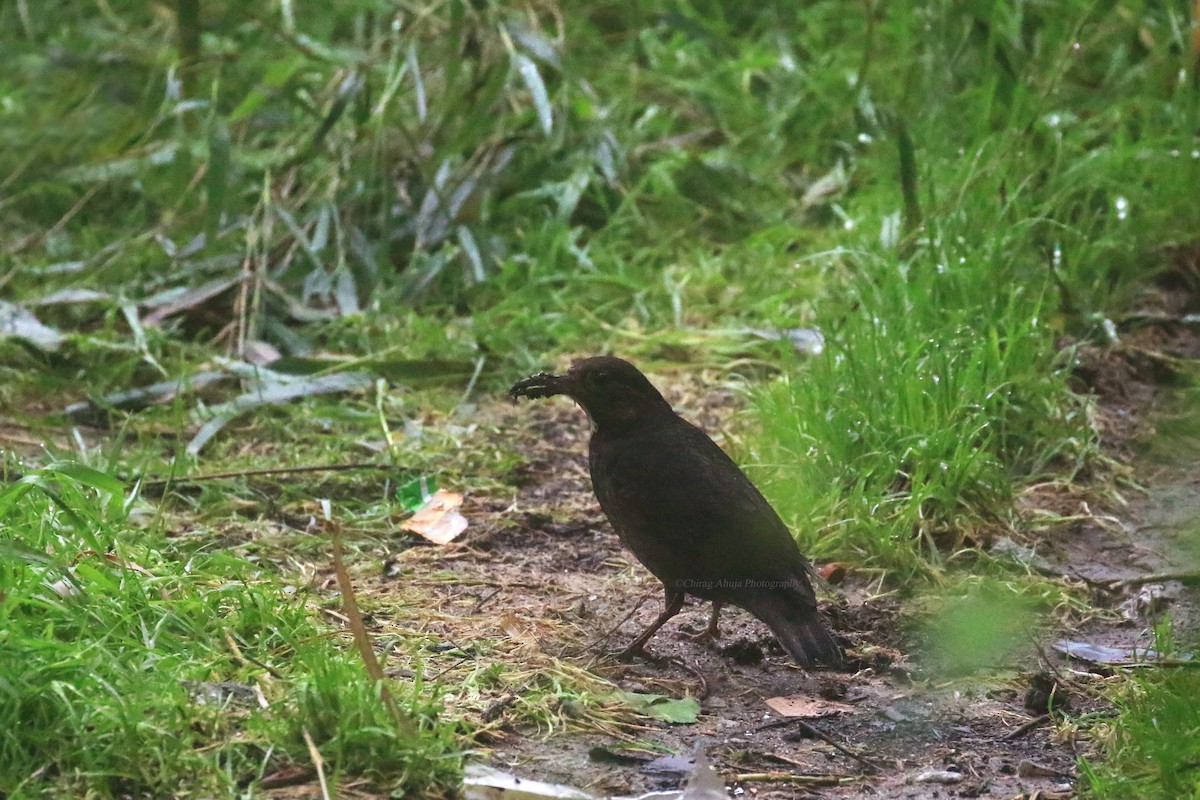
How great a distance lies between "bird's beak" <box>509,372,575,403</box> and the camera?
400cm

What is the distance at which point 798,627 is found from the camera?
353 cm

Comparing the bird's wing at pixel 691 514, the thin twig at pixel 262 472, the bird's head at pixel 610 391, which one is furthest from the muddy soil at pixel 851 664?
the bird's head at pixel 610 391

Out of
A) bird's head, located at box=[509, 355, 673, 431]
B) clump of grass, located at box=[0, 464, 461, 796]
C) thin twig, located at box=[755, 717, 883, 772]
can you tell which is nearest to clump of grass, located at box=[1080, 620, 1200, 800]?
thin twig, located at box=[755, 717, 883, 772]

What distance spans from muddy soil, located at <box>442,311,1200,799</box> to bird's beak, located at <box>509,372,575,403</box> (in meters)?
0.55

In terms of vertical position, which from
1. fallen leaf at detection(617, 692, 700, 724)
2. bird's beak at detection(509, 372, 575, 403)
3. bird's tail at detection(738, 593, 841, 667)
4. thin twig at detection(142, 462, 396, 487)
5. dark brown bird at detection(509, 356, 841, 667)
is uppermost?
bird's beak at detection(509, 372, 575, 403)

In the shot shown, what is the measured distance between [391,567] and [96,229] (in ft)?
11.7

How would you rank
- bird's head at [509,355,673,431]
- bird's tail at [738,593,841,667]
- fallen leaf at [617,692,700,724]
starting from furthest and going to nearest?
bird's head at [509,355,673,431] → bird's tail at [738,593,841,667] → fallen leaf at [617,692,700,724]

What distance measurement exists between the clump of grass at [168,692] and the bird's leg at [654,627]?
0.77 meters

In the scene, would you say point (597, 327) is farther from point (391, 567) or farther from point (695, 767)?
point (695, 767)

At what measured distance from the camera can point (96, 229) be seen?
6.92m

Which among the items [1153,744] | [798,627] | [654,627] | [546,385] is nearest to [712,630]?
[654,627]

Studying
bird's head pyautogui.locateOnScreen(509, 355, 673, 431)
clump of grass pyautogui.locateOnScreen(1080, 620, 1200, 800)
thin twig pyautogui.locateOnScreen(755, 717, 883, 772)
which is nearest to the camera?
clump of grass pyautogui.locateOnScreen(1080, 620, 1200, 800)

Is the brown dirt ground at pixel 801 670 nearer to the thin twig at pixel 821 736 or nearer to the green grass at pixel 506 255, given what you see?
the thin twig at pixel 821 736

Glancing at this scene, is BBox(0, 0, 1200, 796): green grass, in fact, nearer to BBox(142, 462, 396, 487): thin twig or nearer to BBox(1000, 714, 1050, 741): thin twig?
BBox(142, 462, 396, 487): thin twig
